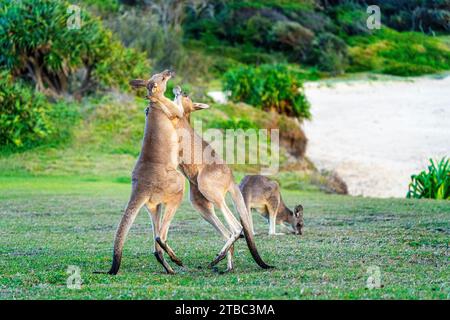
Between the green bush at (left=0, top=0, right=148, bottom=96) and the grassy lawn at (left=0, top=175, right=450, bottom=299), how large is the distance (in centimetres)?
926

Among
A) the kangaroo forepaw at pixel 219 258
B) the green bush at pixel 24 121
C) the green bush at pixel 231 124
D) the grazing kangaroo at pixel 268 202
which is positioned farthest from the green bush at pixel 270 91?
the kangaroo forepaw at pixel 219 258

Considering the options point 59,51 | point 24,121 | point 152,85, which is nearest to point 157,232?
point 152,85

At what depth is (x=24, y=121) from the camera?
24781 millimetres

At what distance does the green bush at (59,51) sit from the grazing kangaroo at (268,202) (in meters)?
15.0

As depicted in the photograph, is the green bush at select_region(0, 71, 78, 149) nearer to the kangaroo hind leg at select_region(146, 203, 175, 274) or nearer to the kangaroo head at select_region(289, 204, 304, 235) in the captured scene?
the kangaroo head at select_region(289, 204, 304, 235)

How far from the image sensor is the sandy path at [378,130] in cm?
2778

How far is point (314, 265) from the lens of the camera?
1016cm

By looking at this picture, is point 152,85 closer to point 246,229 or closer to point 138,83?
point 138,83

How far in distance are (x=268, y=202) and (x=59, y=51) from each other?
51.1 ft

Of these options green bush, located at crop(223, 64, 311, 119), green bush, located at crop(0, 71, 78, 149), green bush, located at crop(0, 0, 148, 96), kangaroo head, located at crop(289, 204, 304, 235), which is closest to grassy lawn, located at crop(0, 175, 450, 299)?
kangaroo head, located at crop(289, 204, 304, 235)

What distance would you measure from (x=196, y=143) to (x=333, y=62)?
32204mm

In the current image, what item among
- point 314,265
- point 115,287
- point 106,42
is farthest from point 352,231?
point 106,42

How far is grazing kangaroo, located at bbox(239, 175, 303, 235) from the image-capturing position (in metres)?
13.5
